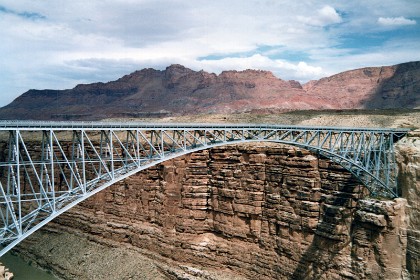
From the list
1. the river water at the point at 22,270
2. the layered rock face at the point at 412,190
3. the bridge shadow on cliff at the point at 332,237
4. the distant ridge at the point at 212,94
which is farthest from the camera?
the distant ridge at the point at 212,94

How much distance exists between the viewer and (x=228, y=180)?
113 ft

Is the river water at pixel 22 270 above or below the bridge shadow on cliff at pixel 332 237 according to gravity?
below

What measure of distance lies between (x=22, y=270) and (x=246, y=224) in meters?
24.3

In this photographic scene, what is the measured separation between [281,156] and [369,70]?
329 feet

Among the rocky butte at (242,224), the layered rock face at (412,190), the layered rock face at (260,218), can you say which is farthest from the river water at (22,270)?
the layered rock face at (412,190)

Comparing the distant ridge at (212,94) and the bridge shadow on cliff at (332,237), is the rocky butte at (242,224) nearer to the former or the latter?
the bridge shadow on cliff at (332,237)

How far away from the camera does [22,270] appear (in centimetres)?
4116

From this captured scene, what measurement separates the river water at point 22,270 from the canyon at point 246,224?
102 centimetres

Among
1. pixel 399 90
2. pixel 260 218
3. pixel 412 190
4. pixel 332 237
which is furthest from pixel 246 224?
pixel 399 90

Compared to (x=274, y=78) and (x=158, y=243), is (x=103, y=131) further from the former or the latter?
(x=274, y=78)

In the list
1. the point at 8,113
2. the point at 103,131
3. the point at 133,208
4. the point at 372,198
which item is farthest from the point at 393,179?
the point at 8,113

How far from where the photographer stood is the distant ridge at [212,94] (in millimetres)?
107438

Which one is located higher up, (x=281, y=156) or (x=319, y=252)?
(x=281, y=156)

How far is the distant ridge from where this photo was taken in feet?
352
